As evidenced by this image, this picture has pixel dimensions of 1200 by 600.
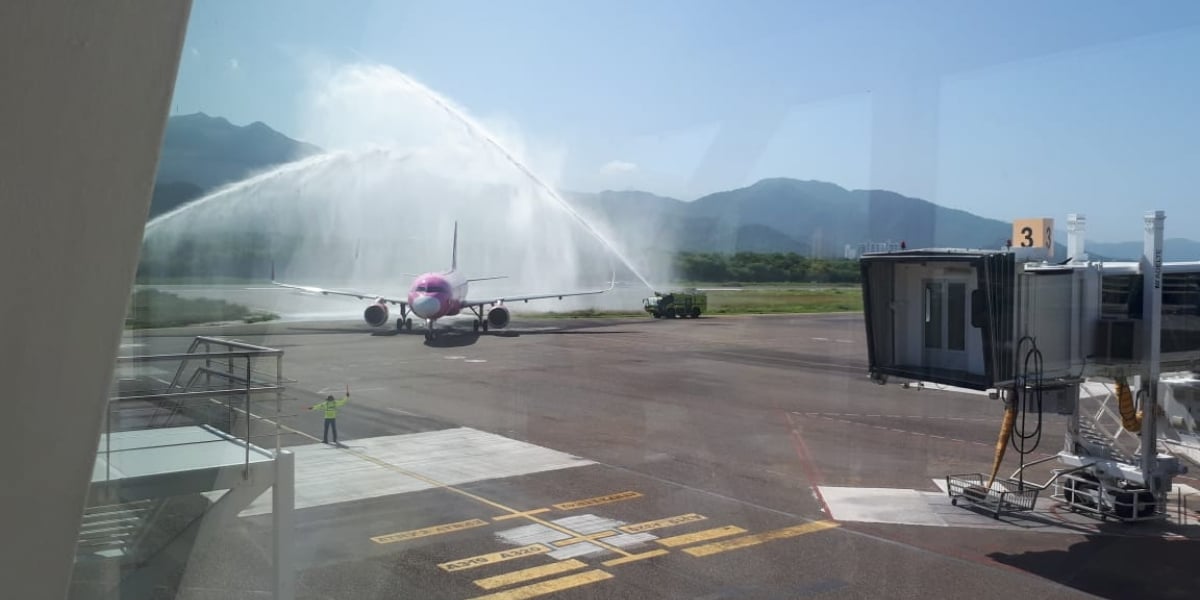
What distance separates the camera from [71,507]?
1.89 m

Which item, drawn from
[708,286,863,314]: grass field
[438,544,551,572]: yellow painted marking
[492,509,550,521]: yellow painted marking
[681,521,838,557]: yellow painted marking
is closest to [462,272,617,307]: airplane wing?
[708,286,863,314]: grass field

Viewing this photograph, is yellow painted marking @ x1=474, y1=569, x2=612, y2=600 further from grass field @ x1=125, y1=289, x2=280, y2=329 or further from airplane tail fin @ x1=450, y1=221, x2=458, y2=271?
airplane tail fin @ x1=450, y1=221, x2=458, y2=271

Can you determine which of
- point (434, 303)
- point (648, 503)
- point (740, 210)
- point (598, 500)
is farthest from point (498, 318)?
point (648, 503)

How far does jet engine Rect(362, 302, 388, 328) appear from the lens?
88.2ft

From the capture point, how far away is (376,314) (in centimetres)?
2705

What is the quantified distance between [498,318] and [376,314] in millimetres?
4308

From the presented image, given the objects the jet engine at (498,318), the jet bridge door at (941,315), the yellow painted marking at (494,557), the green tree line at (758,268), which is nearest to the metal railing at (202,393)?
the yellow painted marking at (494,557)

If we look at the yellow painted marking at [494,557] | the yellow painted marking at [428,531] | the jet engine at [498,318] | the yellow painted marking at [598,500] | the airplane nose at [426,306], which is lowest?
the yellow painted marking at [494,557]

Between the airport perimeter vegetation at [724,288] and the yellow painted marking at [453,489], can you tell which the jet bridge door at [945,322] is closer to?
the airport perimeter vegetation at [724,288]

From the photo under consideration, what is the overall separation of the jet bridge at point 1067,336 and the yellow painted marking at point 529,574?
4.69m

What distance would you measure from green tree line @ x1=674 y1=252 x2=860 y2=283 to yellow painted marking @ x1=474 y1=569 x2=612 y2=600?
14.4 meters

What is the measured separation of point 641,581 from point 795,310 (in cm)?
3916

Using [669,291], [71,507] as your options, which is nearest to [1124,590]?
[71,507]

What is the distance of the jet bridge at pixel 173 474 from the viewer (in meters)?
4.85
